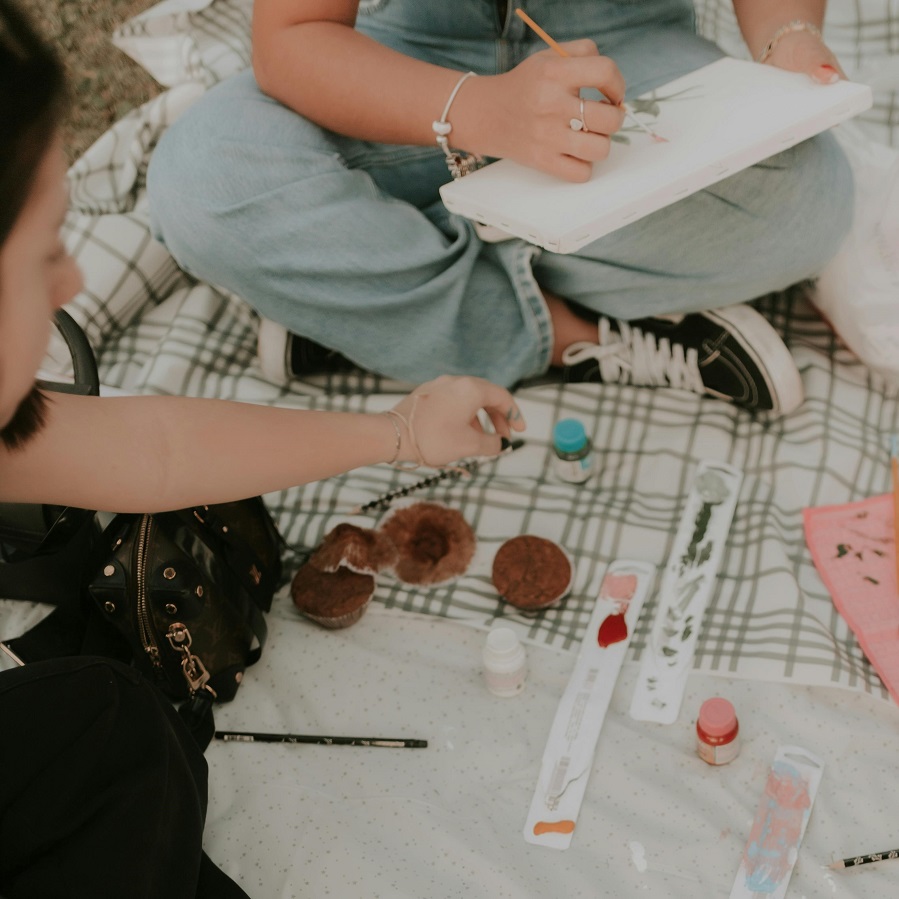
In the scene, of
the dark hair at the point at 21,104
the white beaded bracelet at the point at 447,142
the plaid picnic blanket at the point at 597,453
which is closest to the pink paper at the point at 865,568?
the plaid picnic blanket at the point at 597,453

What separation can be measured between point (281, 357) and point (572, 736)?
26.4 inches

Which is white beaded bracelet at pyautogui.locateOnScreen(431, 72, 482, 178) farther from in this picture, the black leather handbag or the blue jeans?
the black leather handbag

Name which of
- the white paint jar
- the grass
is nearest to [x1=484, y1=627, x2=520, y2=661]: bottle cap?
the white paint jar

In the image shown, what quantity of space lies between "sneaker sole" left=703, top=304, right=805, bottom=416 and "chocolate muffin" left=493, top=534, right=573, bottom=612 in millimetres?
360

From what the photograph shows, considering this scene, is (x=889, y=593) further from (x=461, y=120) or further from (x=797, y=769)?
(x=461, y=120)

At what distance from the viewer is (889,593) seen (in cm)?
110

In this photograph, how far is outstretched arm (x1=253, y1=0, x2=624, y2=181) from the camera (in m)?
1.00

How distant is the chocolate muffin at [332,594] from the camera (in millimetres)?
1161

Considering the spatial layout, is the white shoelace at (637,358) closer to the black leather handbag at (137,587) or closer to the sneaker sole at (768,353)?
the sneaker sole at (768,353)

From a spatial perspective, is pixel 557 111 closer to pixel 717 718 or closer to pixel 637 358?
pixel 637 358

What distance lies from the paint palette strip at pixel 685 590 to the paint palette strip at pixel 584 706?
3 centimetres

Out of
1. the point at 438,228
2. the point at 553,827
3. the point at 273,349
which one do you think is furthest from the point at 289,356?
the point at 553,827

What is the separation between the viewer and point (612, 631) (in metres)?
1.12

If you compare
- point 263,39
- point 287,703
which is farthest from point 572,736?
point 263,39
